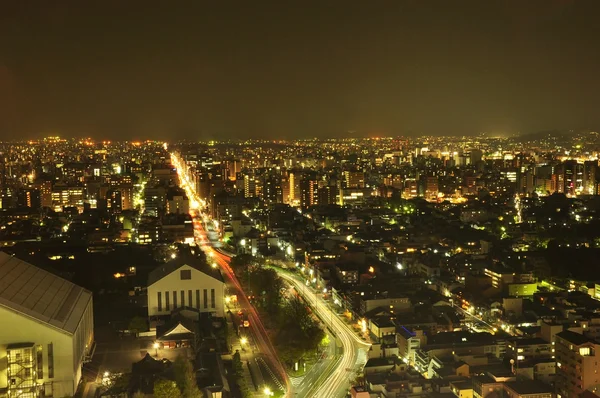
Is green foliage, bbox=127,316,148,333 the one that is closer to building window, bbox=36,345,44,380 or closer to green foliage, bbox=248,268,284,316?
green foliage, bbox=248,268,284,316

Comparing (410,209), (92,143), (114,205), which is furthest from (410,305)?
(92,143)

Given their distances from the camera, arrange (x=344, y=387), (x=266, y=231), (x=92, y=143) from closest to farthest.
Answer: (x=344, y=387), (x=266, y=231), (x=92, y=143)

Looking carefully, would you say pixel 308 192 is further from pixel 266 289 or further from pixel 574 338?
pixel 574 338

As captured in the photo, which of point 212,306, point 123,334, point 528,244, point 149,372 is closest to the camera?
point 149,372

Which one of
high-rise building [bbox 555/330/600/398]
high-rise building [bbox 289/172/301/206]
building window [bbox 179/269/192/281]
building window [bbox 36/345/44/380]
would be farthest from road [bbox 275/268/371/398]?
high-rise building [bbox 289/172/301/206]

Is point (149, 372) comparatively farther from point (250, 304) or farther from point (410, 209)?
point (410, 209)

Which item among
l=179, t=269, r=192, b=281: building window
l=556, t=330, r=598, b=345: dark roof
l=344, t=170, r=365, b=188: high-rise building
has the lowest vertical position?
l=556, t=330, r=598, b=345: dark roof
